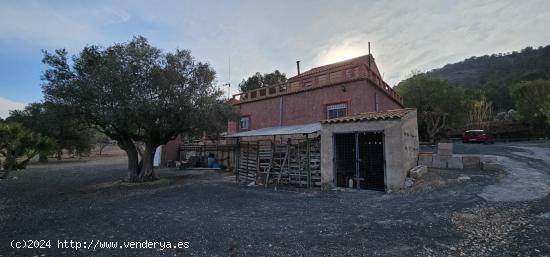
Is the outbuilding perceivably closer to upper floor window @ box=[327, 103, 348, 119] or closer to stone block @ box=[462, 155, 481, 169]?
stone block @ box=[462, 155, 481, 169]

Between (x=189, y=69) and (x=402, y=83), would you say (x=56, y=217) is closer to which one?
(x=189, y=69)

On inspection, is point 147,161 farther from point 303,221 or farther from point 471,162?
point 471,162

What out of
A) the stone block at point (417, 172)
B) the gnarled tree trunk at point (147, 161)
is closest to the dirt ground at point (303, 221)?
the stone block at point (417, 172)

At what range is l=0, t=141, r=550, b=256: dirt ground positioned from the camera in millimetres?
5250

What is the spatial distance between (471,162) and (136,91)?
54.8ft

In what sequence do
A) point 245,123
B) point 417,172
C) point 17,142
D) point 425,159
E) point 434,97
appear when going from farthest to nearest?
1. point 434,97
2. point 245,123
3. point 17,142
4. point 425,159
5. point 417,172

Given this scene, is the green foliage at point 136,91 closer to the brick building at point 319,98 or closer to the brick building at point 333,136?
the brick building at point 333,136


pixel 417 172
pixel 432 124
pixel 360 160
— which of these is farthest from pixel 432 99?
pixel 360 160

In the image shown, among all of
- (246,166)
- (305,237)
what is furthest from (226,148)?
(305,237)

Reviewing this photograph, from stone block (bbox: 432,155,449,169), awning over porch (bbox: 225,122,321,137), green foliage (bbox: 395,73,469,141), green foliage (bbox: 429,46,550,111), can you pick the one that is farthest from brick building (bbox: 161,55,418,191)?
green foliage (bbox: 429,46,550,111)

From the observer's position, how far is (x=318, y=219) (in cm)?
739

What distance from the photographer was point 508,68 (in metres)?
66.1

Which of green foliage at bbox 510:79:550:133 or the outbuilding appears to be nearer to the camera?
the outbuilding

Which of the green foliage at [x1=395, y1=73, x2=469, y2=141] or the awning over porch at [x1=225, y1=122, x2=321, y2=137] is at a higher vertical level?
the green foliage at [x1=395, y1=73, x2=469, y2=141]
